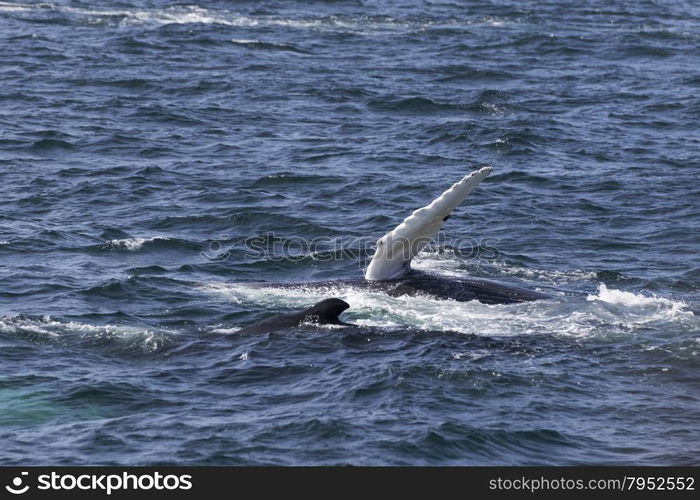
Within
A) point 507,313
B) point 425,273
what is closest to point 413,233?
point 425,273

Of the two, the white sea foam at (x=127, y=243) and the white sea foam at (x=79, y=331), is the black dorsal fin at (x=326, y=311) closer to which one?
the white sea foam at (x=79, y=331)

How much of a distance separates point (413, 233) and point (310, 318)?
116 inches

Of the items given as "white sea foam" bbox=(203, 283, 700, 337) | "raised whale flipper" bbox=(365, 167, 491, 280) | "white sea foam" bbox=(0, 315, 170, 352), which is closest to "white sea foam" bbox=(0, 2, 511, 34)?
"raised whale flipper" bbox=(365, 167, 491, 280)

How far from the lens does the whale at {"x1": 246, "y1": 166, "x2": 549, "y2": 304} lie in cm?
2208

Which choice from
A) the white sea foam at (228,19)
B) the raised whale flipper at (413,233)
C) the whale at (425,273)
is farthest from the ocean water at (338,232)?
the raised whale flipper at (413,233)

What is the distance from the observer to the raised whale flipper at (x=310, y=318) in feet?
65.5

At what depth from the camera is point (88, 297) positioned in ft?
75.9

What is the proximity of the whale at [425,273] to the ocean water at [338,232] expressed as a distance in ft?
1.37

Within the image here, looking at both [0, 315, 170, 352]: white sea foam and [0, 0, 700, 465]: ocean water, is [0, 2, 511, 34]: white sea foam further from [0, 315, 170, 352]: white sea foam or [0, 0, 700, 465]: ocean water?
[0, 315, 170, 352]: white sea foam

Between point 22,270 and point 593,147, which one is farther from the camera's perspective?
point 593,147

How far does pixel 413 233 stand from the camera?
72.8 ft

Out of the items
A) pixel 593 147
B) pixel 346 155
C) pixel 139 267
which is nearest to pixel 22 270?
pixel 139 267
